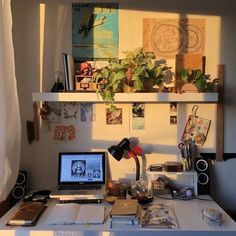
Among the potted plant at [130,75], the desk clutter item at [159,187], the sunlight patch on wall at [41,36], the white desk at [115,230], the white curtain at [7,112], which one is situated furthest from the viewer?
the sunlight patch on wall at [41,36]

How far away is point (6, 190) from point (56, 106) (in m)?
0.72

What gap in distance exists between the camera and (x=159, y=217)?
69.4 inches

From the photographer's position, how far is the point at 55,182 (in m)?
2.36

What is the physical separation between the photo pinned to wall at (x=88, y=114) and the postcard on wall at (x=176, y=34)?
586 millimetres

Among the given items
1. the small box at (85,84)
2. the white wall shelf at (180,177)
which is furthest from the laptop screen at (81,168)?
the small box at (85,84)

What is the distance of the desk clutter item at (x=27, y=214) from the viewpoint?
5.49 ft

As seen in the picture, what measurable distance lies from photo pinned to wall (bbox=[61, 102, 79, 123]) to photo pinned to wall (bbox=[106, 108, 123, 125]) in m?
0.22

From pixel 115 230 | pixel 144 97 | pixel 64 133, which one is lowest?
pixel 115 230

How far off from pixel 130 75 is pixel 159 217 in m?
0.90

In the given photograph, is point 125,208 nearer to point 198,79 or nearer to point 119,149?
point 119,149

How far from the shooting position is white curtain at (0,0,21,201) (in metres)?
1.71

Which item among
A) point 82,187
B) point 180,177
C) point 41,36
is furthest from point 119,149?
point 41,36

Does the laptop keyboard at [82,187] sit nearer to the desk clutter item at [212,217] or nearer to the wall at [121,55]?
the wall at [121,55]

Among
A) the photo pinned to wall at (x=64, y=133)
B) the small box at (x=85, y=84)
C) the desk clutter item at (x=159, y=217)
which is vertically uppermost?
the small box at (x=85, y=84)
